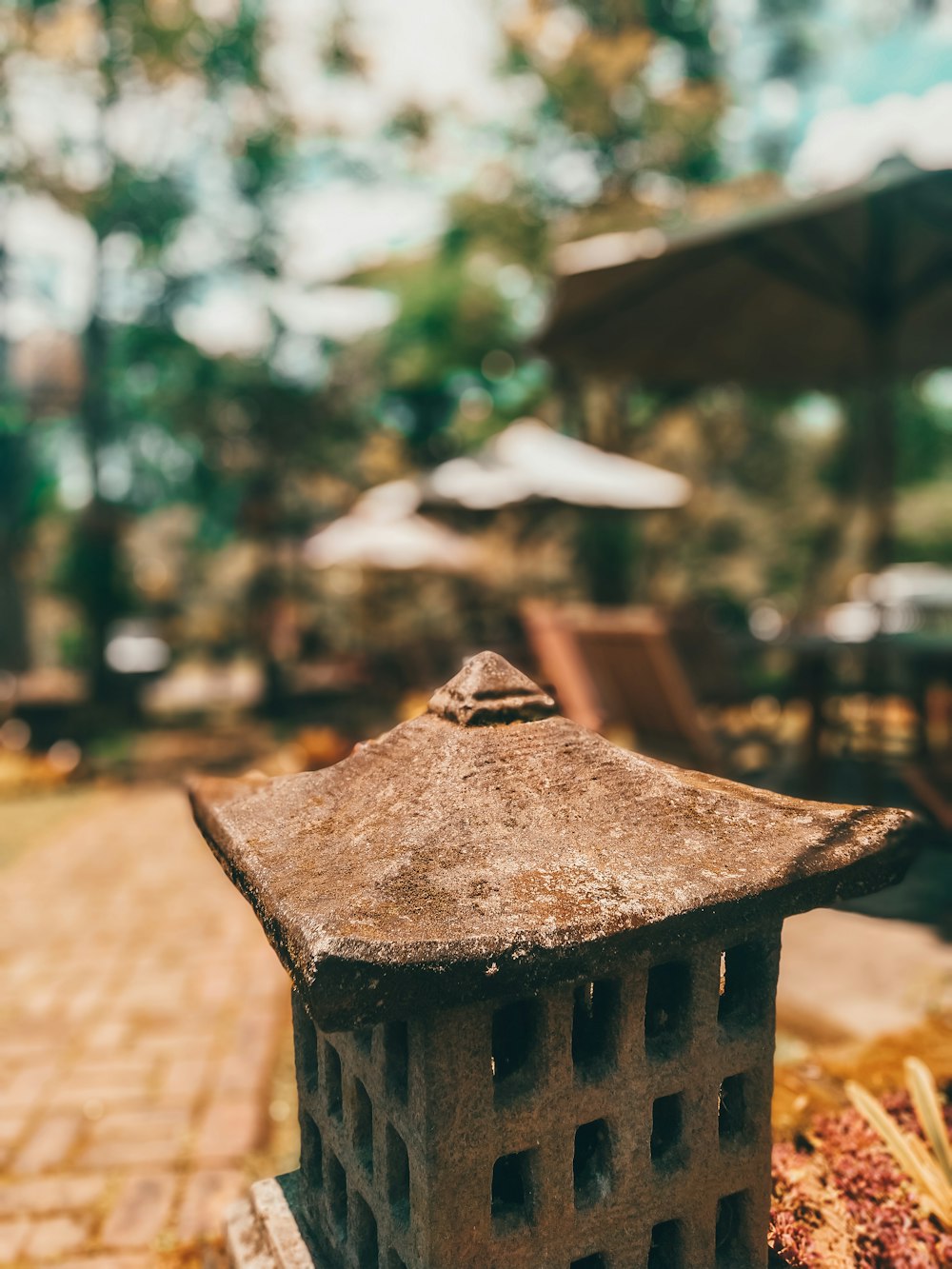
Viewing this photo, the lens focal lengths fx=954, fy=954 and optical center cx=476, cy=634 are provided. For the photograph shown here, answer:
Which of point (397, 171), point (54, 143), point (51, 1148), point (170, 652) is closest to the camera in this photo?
point (51, 1148)

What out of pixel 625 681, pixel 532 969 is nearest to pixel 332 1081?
pixel 532 969

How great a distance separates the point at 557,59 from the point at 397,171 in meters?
2.49

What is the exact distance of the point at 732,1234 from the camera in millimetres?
1551

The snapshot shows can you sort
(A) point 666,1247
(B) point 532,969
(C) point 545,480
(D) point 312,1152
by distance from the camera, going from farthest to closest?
(C) point 545,480 → (D) point 312,1152 → (A) point 666,1247 → (B) point 532,969

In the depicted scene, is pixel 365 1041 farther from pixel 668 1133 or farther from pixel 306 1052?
pixel 668 1133

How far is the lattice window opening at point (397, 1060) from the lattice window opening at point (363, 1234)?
31 cm

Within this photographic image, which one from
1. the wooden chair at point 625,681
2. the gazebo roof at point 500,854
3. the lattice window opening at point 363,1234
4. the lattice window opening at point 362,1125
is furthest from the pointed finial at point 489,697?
the wooden chair at point 625,681

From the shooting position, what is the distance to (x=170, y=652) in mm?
20812

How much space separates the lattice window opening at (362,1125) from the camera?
4.86 ft

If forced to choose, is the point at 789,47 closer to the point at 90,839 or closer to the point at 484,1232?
the point at 90,839

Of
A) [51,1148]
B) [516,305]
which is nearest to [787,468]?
[516,305]

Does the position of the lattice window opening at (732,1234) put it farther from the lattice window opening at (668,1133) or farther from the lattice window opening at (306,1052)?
the lattice window opening at (306,1052)

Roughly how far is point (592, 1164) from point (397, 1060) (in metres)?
0.34

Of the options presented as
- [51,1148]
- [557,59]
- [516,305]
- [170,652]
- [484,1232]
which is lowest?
[170,652]
